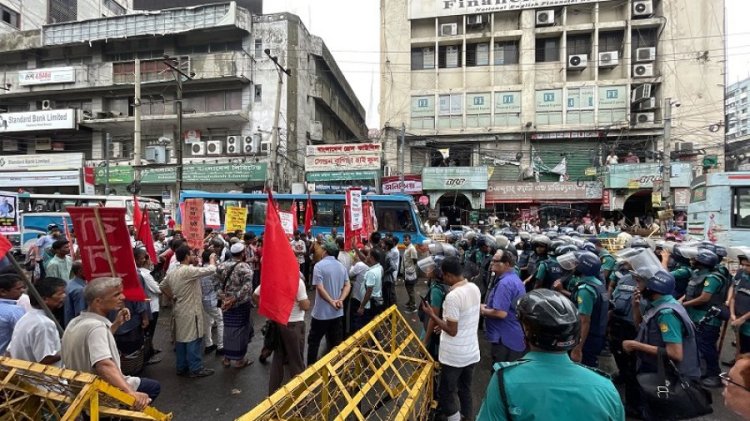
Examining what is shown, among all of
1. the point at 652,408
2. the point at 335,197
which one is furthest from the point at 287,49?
the point at 652,408

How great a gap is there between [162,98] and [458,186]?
19.6 meters

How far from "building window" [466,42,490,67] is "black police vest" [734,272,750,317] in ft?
75.5

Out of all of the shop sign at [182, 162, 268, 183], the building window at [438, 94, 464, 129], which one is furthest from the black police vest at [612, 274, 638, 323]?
the building window at [438, 94, 464, 129]

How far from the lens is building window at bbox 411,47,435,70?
1029 inches

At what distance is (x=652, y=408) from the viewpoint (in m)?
2.88

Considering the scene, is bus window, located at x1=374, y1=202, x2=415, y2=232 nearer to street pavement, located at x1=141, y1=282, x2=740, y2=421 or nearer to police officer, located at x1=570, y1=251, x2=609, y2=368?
street pavement, located at x1=141, y1=282, x2=740, y2=421

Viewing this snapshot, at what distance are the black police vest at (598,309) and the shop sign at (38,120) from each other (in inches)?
1222

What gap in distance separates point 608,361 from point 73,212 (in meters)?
6.96

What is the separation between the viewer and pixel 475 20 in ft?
81.3

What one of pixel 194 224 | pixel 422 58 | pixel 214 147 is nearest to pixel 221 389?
pixel 194 224

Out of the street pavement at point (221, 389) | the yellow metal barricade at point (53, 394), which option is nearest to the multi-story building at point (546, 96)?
the street pavement at point (221, 389)

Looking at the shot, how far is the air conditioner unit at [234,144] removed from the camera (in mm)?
24125

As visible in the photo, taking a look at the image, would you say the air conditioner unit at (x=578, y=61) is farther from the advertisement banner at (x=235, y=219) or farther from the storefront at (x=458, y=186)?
the advertisement banner at (x=235, y=219)

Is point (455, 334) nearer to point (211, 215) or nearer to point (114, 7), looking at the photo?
point (211, 215)
